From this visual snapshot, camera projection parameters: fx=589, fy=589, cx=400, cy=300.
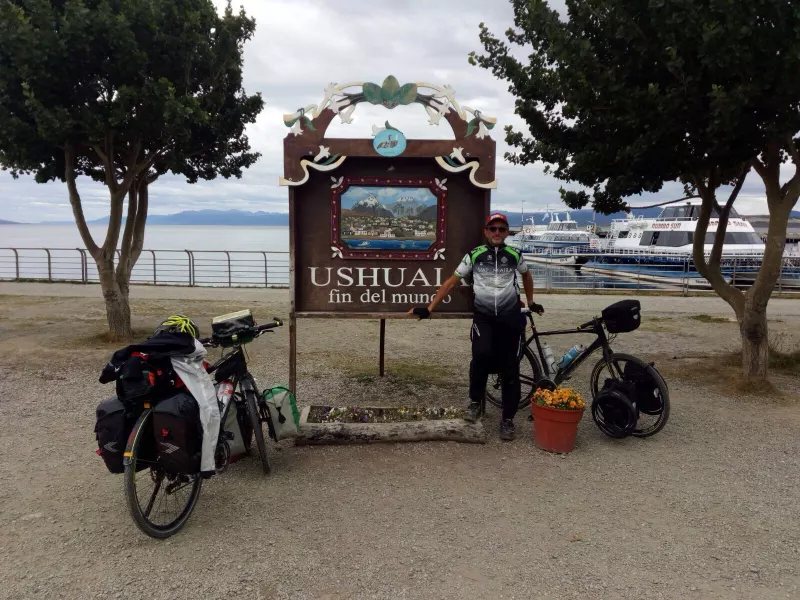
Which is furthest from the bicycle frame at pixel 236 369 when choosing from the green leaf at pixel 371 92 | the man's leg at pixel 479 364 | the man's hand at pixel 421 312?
the green leaf at pixel 371 92

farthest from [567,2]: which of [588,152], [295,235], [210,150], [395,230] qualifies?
[210,150]

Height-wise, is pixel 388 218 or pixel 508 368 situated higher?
pixel 388 218

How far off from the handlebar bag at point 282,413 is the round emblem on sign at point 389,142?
2.11m

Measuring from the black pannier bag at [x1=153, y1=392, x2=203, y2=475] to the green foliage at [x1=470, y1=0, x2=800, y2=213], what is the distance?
4866mm

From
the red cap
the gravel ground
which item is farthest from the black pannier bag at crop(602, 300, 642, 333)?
the red cap

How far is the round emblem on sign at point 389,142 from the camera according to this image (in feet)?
16.0

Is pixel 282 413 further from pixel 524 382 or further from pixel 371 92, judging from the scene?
pixel 371 92

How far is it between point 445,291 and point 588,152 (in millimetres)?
2944

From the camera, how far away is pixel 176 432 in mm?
3174

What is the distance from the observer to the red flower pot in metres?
4.43

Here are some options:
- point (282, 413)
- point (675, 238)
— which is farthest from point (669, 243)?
point (282, 413)

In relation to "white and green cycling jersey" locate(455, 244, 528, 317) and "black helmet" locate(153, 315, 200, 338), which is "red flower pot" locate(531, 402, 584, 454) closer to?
"white and green cycling jersey" locate(455, 244, 528, 317)

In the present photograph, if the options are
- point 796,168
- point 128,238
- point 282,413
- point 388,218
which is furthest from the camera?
point 128,238

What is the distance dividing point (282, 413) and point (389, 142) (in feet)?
7.70
